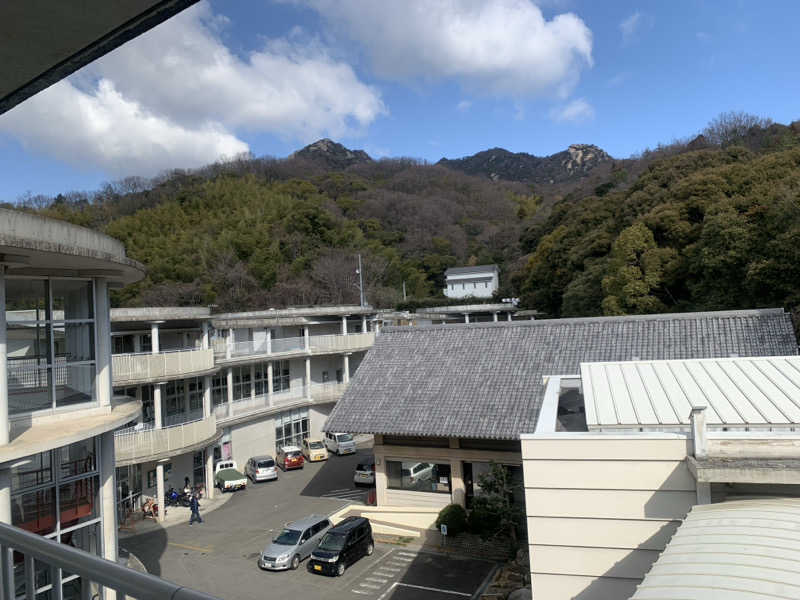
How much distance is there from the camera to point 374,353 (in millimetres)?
19391

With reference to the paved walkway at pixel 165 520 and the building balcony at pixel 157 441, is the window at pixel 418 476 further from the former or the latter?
the paved walkway at pixel 165 520

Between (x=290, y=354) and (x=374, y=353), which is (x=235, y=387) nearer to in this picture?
(x=290, y=354)

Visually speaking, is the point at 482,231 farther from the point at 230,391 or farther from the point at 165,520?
the point at 165,520

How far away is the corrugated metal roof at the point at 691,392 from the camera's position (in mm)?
7203

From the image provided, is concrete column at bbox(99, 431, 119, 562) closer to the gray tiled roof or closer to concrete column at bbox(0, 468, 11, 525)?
concrete column at bbox(0, 468, 11, 525)

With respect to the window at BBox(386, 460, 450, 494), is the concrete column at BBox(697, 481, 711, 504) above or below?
above

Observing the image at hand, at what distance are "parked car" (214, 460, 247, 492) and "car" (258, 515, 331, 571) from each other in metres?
6.53

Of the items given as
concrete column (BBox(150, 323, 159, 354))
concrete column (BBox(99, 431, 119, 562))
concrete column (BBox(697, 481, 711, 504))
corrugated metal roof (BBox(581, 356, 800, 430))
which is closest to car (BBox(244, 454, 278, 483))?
concrete column (BBox(150, 323, 159, 354))

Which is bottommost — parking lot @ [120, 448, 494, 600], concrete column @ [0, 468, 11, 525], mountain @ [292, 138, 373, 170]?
parking lot @ [120, 448, 494, 600]

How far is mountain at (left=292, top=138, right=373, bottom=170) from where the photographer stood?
360ft

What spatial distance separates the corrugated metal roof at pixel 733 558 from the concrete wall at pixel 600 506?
2.68ft

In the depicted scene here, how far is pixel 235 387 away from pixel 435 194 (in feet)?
184

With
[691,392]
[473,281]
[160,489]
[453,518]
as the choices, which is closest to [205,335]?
[160,489]

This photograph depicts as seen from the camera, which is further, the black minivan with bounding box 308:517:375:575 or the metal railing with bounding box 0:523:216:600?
the black minivan with bounding box 308:517:375:575
